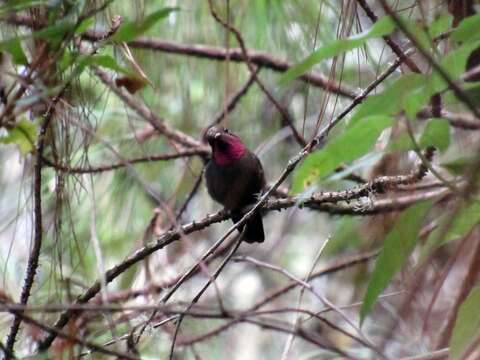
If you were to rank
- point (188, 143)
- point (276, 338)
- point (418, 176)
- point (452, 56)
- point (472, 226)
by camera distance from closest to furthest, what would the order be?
point (452, 56) < point (472, 226) < point (418, 176) < point (188, 143) < point (276, 338)

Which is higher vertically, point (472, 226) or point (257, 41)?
point (257, 41)

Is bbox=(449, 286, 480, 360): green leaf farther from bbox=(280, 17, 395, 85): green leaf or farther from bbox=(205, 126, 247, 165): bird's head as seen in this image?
bbox=(205, 126, 247, 165): bird's head

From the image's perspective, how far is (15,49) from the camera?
1.15 m

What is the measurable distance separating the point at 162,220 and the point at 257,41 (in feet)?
2.31

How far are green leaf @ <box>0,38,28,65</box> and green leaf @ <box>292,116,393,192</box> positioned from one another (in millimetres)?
473

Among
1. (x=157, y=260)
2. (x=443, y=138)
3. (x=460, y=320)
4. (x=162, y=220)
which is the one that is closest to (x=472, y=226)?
(x=460, y=320)

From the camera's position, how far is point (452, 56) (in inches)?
37.3

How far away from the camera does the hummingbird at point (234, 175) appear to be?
9.45ft

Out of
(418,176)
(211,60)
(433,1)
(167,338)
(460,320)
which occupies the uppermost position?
(211,60)

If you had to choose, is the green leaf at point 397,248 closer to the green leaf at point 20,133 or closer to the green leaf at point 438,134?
the green leaf at point 438,134

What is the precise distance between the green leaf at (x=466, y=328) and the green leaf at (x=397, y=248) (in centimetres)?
15

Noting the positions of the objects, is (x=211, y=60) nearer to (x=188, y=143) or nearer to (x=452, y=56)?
(x=188, y=143)

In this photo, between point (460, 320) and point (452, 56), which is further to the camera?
point (460, 320)

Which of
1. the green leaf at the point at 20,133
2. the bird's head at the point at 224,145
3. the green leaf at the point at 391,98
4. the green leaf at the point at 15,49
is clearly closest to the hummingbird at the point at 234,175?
the bird's head at the point at 224,145
